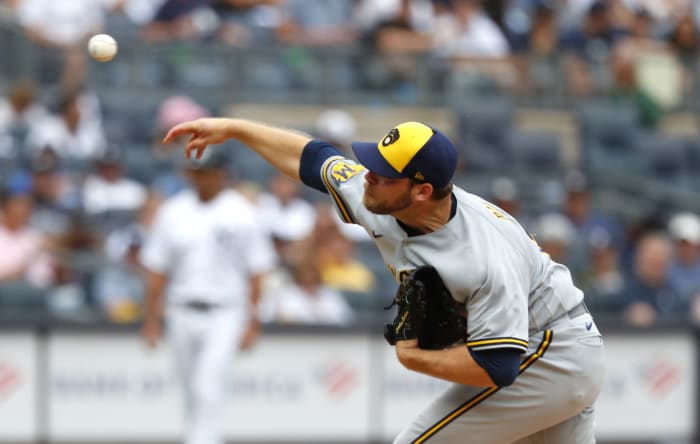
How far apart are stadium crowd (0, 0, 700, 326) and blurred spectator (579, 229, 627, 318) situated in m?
0.02

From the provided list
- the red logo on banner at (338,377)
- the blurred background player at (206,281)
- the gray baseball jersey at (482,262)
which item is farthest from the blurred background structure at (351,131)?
the gray baseball jersey at (482,262)

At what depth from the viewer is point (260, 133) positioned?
18.2ft

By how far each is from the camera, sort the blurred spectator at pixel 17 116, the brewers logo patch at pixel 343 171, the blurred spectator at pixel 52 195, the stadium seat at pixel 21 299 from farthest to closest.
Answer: the blurred spectator at pixel 17 116
the blurred spectator at pixel 52 195
the stadium seat at pixel 21 299
the brewers logo patch at pixel 343 171

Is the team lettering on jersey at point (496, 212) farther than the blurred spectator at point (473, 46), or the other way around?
the blurred spectator at point (473, 46)

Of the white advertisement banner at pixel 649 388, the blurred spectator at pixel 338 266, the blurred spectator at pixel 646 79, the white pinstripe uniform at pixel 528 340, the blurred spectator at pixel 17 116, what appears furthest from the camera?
the blurred spectator at pixel 646 79

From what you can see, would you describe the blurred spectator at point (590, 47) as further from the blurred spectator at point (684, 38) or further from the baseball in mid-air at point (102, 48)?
the baseball in mid-air at point (102, 48)

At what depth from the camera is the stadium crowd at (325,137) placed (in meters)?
10.7

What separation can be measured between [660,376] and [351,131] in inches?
166

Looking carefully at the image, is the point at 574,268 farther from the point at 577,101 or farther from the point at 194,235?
the point at 194,235

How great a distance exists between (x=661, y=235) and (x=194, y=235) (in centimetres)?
542

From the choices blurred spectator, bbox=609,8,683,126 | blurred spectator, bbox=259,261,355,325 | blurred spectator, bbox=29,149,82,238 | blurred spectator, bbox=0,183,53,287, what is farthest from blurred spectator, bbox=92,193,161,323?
blurred spectator, bbox=609,8,683,126

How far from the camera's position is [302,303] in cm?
1065

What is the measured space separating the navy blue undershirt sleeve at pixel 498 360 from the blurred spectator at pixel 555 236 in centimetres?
646

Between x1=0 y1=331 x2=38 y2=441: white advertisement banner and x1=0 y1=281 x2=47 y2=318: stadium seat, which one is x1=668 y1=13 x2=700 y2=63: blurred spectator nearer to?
x1=0 y1=281 x2=47 y2=318: stadium seat
